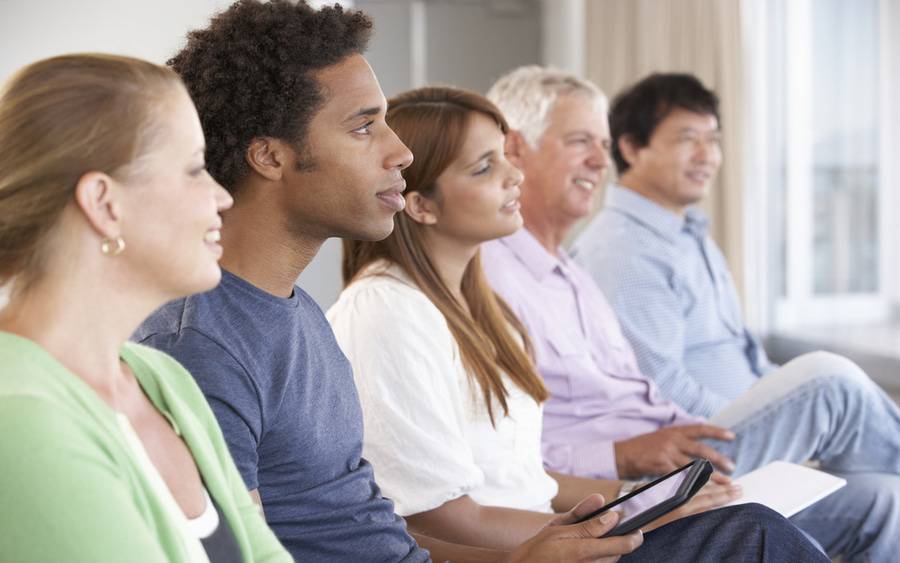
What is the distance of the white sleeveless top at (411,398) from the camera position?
1.52 meters

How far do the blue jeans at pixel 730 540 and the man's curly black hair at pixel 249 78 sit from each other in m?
0.70

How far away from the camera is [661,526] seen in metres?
1.49

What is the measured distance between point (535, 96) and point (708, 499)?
1.26 m

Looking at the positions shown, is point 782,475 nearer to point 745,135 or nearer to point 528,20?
point 745,135

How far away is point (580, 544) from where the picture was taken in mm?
1366

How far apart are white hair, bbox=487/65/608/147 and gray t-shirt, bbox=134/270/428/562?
1303mm

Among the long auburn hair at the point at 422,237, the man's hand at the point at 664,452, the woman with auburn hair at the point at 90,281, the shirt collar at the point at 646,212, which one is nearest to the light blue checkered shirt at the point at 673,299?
the shirt collar at the point at 646,212

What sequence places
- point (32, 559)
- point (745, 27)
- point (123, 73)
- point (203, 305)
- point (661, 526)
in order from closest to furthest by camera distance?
point (32, 559), point (123, 73), point (203, 305), point (661, 526), point (745, 27)

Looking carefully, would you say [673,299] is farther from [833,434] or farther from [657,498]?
[657,498]

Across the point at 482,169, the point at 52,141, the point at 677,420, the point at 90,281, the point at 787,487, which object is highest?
the point at 52,141

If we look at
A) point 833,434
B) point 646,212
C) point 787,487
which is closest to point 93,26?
point 787,487

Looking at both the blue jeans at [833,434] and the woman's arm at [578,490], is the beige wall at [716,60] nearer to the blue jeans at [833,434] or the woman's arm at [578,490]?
the blue jeans at [833,434]

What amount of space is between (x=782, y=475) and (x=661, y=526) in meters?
0.40

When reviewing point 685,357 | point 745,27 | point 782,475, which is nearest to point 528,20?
point 745,27
